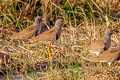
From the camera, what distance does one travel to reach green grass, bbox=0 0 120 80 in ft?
23.4

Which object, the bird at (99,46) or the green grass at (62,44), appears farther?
the bird at (99,46)

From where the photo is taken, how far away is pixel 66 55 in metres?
8.55

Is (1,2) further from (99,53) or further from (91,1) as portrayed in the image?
(99,53)

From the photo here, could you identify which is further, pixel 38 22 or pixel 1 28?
pixel 1 28

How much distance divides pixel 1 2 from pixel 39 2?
1.06 metres

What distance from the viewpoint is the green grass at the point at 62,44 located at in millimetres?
7141

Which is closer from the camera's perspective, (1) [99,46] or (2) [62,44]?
(1) [99,46]

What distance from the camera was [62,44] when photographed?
31.0 feet

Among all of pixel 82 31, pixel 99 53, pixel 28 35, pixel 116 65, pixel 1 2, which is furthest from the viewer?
pixel 1 2

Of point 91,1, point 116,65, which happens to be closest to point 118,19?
point 91,1

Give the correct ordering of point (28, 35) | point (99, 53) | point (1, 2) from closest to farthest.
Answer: point (99, 53) < point (28, 35) < point (1, 2)

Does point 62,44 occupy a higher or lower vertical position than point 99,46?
lower

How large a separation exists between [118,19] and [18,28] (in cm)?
280

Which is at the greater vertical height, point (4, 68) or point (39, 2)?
point (39, 2)
